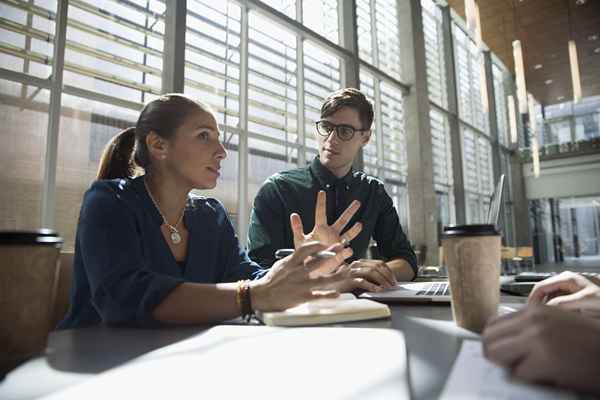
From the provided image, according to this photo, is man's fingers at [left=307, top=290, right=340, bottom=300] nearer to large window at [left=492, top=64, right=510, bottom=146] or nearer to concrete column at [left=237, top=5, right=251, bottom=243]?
concrete column at [left=237, top=5, right=251, bottom=243]

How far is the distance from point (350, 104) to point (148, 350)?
1.70 meters

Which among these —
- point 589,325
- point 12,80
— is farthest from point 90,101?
point 589,325

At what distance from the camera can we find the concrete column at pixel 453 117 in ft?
28.0

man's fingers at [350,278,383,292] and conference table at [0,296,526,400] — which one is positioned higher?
man's fingers at [350,278,383,292]

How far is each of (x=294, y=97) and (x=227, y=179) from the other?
5.10 feet

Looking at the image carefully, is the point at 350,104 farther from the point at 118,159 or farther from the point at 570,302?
the point at 570,302

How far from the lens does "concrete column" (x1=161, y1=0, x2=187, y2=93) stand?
10.5 ft

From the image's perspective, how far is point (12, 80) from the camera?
2529 mm

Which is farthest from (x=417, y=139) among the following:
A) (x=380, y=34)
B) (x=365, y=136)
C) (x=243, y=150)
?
(x=365, y=136)

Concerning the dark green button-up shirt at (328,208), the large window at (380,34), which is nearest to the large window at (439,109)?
the large window at (380,34)

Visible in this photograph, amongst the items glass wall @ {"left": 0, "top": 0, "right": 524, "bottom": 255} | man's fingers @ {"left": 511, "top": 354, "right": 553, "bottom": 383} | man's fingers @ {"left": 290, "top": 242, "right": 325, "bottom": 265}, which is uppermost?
glass wall @ {"left": 0, "top": 0, "right": 524, "bottom": 255}

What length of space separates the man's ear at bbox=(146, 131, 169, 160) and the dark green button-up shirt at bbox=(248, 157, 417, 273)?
625 mm

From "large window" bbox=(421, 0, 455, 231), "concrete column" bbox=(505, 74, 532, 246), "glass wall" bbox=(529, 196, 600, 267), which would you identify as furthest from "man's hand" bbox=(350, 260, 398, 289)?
"glass wall" bbox=(529, 196, 600, 267)

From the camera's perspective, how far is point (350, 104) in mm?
2023
